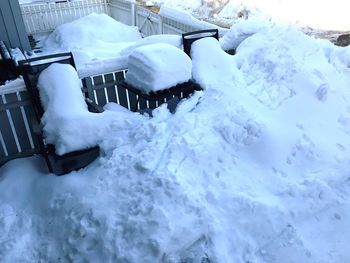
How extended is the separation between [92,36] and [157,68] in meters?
4.85

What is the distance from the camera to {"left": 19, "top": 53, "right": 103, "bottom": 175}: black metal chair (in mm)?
2865

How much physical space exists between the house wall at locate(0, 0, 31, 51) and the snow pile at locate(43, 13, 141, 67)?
125cm

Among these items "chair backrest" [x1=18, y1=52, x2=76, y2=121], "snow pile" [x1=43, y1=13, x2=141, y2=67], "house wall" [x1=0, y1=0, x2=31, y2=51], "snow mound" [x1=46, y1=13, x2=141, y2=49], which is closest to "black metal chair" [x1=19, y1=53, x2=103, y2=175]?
"chair backrest" [x1=18, y1=52, x2=76, y2=121]

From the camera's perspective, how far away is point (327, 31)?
7.07 metres

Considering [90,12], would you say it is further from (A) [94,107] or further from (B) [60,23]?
(A) [94,107]

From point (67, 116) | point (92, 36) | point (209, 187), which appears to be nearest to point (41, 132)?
point (67, 116)

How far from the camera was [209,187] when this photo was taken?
251cm

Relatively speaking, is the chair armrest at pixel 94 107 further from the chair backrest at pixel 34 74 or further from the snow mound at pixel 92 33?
the snow mound at pixel 92 33

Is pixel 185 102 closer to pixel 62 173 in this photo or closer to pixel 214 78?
pixel 214 78

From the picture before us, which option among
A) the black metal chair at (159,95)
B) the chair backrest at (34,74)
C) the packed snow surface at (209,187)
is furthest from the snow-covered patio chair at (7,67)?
the packed snow surface at (209,187)

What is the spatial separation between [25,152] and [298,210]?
2736 millimetres

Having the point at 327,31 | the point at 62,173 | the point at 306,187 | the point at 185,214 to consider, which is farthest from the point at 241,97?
the point at 327,31

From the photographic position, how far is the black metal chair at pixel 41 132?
2.87 meters

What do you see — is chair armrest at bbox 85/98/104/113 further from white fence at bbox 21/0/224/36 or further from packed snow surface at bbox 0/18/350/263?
white fence at bbox 21/0/224/36
